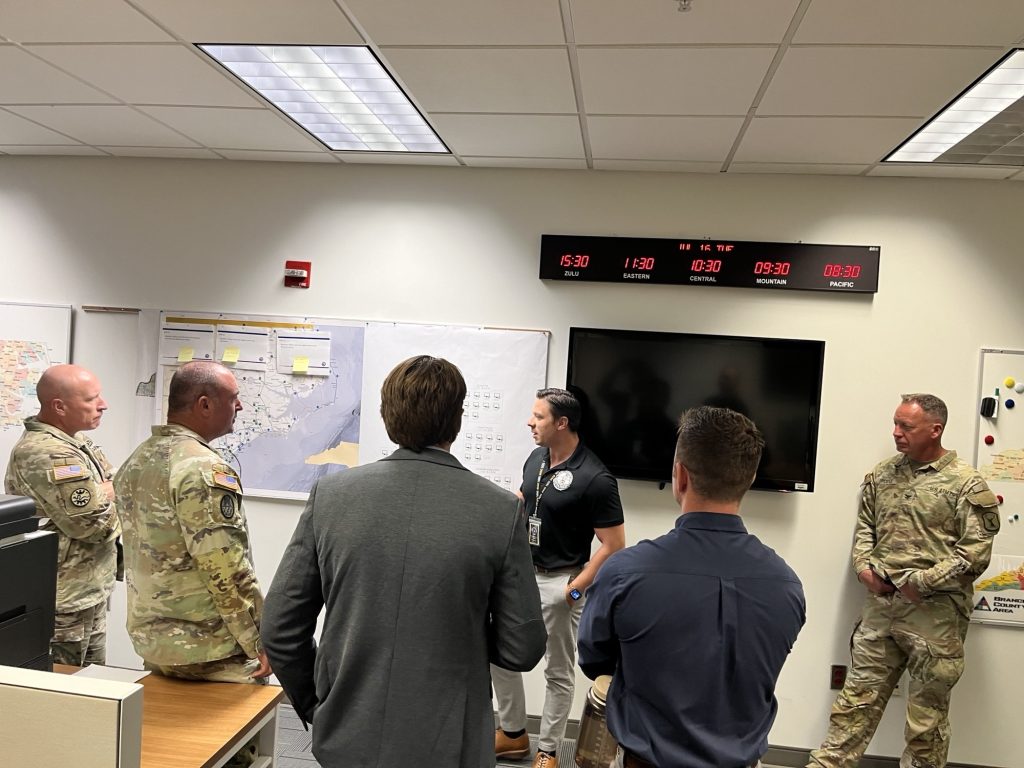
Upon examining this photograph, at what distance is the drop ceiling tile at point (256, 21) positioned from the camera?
203 cm

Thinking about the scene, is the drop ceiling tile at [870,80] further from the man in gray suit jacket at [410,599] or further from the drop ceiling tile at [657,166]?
the man in gray suit jacket at [410,599]

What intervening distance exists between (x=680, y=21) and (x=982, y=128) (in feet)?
5.06

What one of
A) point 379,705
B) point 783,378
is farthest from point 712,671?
point 783,378

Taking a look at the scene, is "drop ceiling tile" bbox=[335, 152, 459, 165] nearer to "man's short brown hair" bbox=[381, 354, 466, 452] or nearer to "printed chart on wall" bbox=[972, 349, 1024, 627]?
"man's short brown hair" bbox=[381, 354, 466, 452]

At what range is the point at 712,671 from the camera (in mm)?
1396

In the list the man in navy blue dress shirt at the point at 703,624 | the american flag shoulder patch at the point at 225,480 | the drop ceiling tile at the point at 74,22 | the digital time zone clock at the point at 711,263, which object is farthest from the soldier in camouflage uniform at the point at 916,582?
the drop ceiling tile at the point at 74,22

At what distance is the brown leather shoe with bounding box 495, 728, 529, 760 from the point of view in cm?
310

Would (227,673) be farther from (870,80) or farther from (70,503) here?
(870,80)

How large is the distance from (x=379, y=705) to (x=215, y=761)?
362 millimetres

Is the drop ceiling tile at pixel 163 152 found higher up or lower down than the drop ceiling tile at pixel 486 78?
lower down

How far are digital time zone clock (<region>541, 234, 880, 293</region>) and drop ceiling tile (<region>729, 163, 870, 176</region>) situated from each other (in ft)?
1.15

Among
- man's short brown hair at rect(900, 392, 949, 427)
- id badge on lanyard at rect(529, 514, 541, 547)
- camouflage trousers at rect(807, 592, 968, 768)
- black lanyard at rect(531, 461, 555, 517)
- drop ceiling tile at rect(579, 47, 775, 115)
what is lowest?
camouflage trousers at rect(807, 592, 968, 768)

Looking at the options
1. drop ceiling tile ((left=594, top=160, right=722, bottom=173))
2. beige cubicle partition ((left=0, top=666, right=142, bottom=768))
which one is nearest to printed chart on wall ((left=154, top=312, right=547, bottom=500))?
drop ceiling tile ((left=594, top=160, right=722, bottom=173))

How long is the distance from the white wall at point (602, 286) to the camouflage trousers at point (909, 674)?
0.17 m
